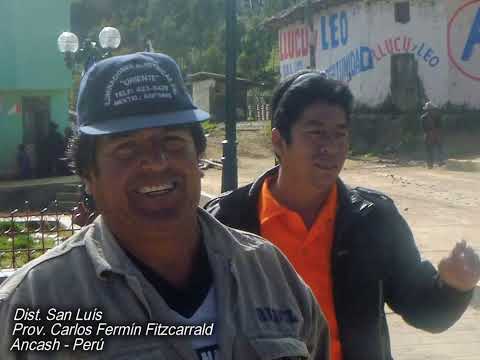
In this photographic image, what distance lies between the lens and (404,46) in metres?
25.2

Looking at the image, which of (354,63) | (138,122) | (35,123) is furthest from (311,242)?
(354,63)

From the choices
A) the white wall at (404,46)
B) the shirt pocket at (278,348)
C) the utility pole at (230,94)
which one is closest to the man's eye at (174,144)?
the shirt pocket at (278,348)

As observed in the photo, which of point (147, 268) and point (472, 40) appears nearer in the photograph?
point (147, 268)

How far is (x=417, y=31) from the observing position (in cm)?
2484

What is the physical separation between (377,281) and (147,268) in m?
1.10

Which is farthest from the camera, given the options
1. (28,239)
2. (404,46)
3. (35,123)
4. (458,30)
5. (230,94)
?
(404,46)

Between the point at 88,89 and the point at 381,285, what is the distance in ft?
4.28

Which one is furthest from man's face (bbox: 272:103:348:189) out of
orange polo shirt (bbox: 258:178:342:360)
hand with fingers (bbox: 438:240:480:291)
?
hand with fingers (bbox: 438:240:480:291)

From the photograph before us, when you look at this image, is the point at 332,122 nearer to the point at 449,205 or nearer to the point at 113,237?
the point at 113,237

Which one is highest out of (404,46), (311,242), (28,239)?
(404,46)

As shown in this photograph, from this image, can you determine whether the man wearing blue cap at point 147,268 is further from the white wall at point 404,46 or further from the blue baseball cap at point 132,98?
the white wall at point 404,46

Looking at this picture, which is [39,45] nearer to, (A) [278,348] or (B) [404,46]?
(B) [404,46]

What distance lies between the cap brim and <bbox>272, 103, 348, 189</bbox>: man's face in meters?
1.06

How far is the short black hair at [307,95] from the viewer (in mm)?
2824
